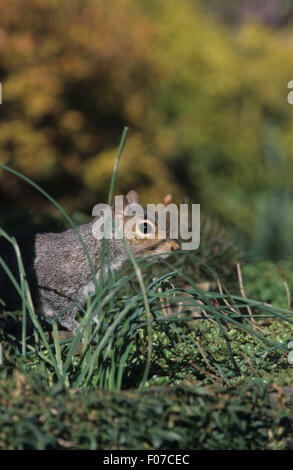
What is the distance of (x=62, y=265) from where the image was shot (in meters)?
2.73

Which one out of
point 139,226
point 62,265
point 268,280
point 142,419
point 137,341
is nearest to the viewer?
point 142,419

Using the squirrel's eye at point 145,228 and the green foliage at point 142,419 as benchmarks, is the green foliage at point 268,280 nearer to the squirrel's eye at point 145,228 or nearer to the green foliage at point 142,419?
the squirrel's eye at point 145,228

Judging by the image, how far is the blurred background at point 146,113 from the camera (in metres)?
5.65

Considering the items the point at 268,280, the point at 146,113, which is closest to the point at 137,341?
the point at 268,280

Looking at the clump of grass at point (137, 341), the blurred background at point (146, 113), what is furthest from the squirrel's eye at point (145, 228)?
the blurred background at point (146, 113)

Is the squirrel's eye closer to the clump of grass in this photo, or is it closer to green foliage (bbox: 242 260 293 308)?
the clump of grass

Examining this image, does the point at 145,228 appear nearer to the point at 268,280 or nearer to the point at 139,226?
the point at 139,226

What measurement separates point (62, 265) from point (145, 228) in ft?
1.45

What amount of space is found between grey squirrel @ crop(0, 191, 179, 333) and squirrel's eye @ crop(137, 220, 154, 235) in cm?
2

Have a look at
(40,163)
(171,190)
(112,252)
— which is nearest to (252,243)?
(171,190)

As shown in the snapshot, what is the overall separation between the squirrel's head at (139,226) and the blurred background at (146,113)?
1.89m

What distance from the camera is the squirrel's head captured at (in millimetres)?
2869

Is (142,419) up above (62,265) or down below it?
below

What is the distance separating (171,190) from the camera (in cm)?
639
